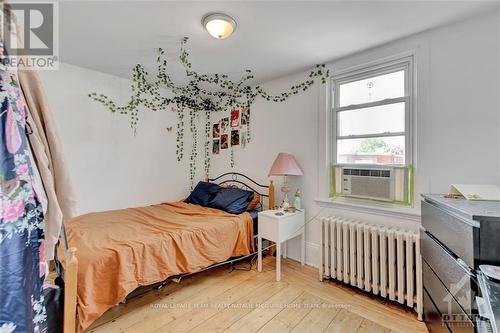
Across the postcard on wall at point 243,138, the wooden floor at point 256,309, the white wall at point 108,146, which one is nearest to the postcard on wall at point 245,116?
the postcard on wall at point 243,138

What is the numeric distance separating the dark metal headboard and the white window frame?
3.63 ft

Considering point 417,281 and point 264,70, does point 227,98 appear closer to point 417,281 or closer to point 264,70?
point 264,70

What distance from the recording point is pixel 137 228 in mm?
2320

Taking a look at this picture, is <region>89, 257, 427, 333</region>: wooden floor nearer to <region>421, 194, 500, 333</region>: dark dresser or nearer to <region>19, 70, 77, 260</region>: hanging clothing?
<region>421, 194, 500, 333</region>: dark dresser

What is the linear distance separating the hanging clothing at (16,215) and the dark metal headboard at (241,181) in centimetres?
264

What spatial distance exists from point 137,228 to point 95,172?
122 centimetres

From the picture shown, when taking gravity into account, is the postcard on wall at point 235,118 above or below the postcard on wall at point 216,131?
above

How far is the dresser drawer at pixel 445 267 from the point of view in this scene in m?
1.13

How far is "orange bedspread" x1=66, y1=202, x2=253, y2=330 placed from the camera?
1.68m

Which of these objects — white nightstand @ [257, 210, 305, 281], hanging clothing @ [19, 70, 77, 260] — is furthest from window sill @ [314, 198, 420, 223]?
hanging clothing @ [19, 70, 77, 260]

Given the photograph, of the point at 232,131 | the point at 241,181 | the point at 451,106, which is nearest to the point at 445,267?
the point at 451,106

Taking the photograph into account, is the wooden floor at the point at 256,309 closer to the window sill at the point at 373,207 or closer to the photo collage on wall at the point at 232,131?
the window sill at the point at 373,207

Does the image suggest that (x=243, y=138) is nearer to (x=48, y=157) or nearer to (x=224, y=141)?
(x=224, y=141)

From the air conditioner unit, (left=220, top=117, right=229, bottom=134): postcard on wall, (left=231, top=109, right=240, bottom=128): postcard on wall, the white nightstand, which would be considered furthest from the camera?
(left=220, top=117, right=229, bottom=134): postcard on wall
